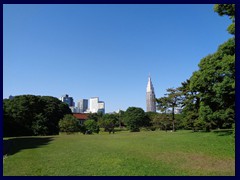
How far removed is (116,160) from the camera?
9648 mm

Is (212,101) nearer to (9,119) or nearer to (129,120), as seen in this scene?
(9,119)

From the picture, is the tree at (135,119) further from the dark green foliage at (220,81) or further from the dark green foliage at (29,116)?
the dark green foliage at (220,81)

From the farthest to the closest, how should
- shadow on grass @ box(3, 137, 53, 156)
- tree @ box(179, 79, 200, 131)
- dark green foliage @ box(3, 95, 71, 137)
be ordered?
1. dark green foliage @ box(3, 95, 71, 137)
2. tree @ box(179, 79, 200, 131)
3. shadow on grass @ box(3, 137, 53, 156)

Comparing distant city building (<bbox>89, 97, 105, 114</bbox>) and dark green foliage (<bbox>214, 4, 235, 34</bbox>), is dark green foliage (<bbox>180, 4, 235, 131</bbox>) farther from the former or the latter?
distant city building (<bbox>89, 97, 105, 114</bbox>)

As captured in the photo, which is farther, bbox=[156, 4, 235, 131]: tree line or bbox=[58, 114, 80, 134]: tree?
bbox=[58, 114, 80, 134]: tree

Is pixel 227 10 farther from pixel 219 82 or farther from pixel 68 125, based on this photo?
pixel 68 125

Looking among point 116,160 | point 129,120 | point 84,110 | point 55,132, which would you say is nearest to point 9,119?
point 55,132

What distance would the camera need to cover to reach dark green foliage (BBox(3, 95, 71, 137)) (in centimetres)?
3289

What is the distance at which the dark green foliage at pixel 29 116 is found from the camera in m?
32.9

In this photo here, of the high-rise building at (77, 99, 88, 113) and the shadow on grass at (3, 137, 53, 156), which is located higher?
the high-rise building at (77, 99, 88, 113)

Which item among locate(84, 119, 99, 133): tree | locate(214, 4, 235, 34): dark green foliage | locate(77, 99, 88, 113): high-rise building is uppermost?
locate(214, 4, 235, 34): dark green foliage

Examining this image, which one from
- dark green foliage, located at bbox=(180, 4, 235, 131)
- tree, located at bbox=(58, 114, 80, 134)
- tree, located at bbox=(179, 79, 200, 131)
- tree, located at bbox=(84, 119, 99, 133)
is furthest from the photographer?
tree, located at bbox=(84, 119, 99, 133)

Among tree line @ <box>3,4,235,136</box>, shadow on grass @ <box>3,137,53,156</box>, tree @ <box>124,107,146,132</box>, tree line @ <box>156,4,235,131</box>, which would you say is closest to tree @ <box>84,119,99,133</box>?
tree line @ <box>3,4,235,136</box>

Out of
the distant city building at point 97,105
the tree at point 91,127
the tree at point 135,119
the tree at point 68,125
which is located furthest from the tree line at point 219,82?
the distant city building at point 97,105
